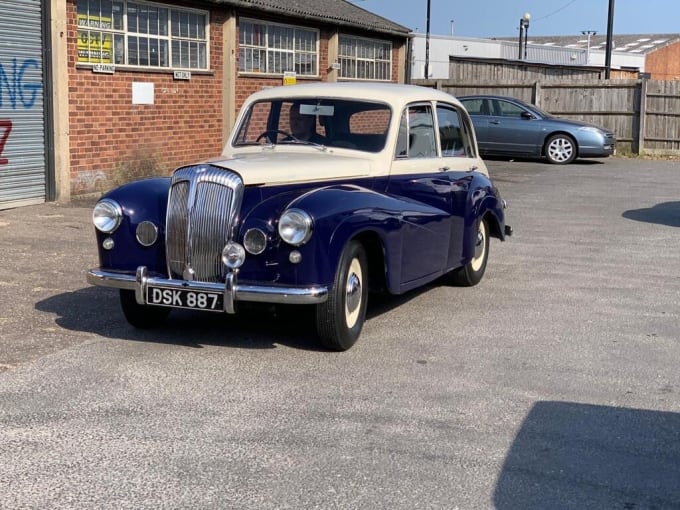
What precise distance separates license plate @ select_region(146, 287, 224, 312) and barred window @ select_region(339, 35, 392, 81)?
52.8 ft

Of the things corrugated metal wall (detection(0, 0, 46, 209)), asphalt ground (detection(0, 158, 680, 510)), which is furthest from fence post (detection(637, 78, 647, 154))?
asphalt ground (detection(0, 158, 680, 510))

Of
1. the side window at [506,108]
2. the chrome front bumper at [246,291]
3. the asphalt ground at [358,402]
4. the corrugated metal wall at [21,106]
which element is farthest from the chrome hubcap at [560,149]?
the chrome front bumper at [246,291]

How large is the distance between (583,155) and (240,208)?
56.0ft

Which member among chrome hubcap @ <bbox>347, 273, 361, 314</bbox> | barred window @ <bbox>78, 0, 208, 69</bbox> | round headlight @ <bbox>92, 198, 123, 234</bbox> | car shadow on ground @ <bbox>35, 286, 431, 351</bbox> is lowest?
car shadow on ground @ <bbox>35, 286, 431, 351</bbox>

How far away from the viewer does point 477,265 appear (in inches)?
334

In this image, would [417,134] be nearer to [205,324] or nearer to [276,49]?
[205,324]

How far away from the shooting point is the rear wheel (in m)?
6.52

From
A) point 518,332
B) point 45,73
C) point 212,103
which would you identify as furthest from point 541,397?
point 212,103

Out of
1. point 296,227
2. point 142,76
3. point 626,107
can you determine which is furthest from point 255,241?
point 626,107

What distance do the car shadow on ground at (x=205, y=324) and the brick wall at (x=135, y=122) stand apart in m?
6.27

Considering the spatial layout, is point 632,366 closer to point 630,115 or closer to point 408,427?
point 408,427

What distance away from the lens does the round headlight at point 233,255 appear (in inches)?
229

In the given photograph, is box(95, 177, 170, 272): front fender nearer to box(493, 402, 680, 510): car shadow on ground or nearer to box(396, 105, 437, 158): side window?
box(396, 105, 437, 158): side window

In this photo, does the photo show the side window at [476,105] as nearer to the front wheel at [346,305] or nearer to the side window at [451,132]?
the side window at [451,132]
